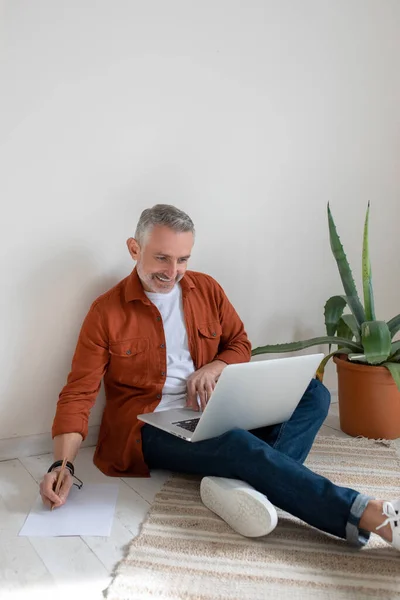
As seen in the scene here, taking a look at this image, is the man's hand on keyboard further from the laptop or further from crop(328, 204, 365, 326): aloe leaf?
crop(328, 204, 365, 326): aloe leaf

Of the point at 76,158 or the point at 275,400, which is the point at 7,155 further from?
the point at 275,400

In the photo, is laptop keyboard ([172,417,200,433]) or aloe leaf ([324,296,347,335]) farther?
aloe leaf ([324,296,347,335])

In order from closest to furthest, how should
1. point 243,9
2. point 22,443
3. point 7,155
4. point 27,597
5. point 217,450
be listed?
point 27,597, point 217,450, point 7,155, point 22,443, point 243,9

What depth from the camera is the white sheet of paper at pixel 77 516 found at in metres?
1.60

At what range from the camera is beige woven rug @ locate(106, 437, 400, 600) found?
4.48 ft

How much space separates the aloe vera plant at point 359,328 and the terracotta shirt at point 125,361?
44 centimetres

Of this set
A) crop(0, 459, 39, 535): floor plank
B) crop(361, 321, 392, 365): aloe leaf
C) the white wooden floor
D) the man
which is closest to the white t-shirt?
the man

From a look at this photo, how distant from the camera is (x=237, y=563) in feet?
4.83

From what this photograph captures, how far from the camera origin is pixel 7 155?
6.51 ft

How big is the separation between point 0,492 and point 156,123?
4.22 feet

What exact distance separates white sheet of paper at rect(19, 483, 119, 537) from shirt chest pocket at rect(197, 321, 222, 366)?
20.9 inches

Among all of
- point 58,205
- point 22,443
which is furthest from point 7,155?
point 22,443

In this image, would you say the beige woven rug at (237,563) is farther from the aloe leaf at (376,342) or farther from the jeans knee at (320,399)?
the aloe leaf at (376,342)

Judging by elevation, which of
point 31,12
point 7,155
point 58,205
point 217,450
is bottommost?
point 217,450
